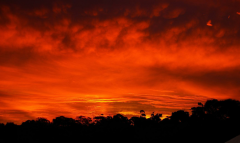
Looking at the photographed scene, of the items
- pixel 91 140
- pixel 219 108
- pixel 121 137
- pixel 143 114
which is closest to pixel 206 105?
pixel 219 108

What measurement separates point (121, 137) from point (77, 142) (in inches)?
141

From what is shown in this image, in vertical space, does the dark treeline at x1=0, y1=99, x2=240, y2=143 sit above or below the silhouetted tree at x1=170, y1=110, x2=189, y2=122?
below

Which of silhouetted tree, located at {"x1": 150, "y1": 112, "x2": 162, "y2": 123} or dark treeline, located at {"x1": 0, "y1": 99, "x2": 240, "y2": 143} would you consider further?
silhouetted tree, located at {"x1": 150, "y1": 112, "x2": 162, "y2": 123}

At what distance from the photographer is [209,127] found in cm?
1933

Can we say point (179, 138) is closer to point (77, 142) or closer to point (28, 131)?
point (77, 142)

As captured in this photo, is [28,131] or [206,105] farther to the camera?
[206,105]

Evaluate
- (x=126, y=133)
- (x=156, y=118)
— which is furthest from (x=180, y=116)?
(x=126, y=133)

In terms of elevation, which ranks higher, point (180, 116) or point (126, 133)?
point (180, 116)

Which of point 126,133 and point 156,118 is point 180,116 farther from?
point 126,133

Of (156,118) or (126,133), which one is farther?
(156,118)

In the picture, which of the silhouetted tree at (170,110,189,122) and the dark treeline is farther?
the silhouetted tree at (170,110,189,122)

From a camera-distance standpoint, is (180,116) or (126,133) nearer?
(126,133)

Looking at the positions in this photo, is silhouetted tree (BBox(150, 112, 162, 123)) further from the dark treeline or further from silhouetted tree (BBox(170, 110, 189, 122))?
the dark treeline

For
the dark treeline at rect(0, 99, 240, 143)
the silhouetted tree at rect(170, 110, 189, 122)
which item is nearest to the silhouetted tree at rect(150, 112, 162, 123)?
the silhouetted tree at rect(170, 110, 189, 122)
